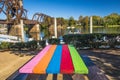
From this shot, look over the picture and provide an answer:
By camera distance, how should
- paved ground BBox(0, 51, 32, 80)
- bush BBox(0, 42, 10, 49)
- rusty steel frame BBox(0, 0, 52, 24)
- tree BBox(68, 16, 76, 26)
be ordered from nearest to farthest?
paved ground BBox(0, 51, 32, 80)
bush BBox(0, 42, 10, 49)
rusty steel frame BBox(0, 0, 52, 24)
tree BBox(68, 16, 76, 26)

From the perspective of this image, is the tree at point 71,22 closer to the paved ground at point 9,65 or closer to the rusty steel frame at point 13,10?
the rusty steel frame at point 13,10

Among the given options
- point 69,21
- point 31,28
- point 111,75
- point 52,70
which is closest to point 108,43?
point 111,75

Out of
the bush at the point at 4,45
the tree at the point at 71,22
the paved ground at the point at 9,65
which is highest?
the tree at the point at 71,22

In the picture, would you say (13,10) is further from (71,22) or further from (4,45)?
(71,22)

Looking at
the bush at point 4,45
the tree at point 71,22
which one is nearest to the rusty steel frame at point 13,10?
the bush at point 4,45

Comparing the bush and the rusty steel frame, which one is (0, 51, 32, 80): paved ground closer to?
the bush

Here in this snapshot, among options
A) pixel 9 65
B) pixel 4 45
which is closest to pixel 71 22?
pixel 4 45

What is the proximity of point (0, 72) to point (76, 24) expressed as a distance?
353ft

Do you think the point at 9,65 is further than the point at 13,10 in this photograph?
No

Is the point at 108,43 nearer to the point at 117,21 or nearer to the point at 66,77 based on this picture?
the point at 66,77

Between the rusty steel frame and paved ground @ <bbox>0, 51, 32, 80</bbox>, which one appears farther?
the rusty steel frame

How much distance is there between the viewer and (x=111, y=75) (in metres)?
7.48

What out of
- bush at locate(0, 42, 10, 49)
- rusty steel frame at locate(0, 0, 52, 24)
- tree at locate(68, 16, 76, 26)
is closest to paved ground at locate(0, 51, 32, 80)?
bush at locate(0, 42, 10, 49)

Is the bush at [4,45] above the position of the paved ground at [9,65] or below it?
above
